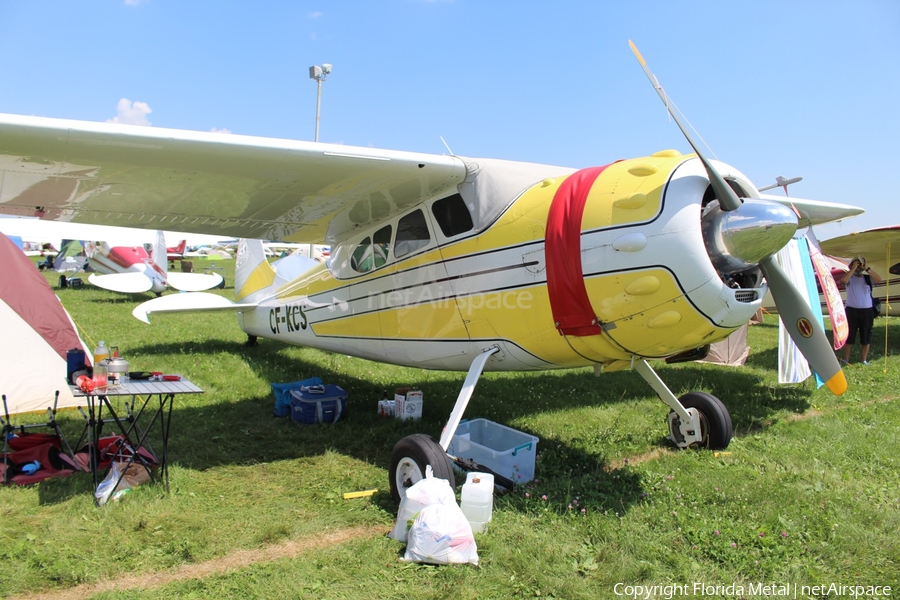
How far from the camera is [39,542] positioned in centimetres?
349

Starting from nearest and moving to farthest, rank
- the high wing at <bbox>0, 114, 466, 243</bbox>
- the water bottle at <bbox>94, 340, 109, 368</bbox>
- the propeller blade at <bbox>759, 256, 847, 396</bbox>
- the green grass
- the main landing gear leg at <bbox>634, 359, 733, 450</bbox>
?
the green grass < the high wing at <bbox>0, 114, 466, 243</bbox> < the propeller blade at <bbox>759, 256, 847, 396</bbox> < the water bottle at <bbox>94, 340, 109, 368</bbox> < the main landing gear leg at <bbox>634, 359, 733, 450</bbox>

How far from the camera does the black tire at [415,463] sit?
12.7ft

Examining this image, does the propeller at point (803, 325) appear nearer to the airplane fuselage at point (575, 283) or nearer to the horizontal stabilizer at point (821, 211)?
the airplane fuselage at point (575, 283)

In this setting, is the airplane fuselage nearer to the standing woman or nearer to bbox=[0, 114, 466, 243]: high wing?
bbox=[0, 114, 466, 243]: high wing

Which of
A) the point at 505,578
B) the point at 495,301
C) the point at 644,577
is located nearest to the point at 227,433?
the point at 495,301

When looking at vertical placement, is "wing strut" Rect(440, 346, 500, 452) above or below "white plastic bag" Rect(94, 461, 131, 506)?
above

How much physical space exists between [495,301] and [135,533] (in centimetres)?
295

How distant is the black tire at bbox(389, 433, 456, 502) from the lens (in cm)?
387

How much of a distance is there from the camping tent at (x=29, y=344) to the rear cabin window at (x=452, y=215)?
4703 millimetres

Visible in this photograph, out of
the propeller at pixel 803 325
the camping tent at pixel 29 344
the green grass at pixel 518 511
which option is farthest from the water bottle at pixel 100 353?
the propeller at pixel 803 325

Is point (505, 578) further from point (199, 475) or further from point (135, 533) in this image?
point (199, 475)

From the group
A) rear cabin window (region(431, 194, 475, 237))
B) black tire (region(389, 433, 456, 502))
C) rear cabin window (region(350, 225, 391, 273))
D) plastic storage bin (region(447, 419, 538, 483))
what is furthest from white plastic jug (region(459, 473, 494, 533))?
rear cabin window (region(350, 225, 391, 273))

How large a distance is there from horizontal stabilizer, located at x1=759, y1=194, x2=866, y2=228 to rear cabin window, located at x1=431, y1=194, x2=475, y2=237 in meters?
4.56

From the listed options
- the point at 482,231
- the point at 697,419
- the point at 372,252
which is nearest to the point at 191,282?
the point at 372,252
